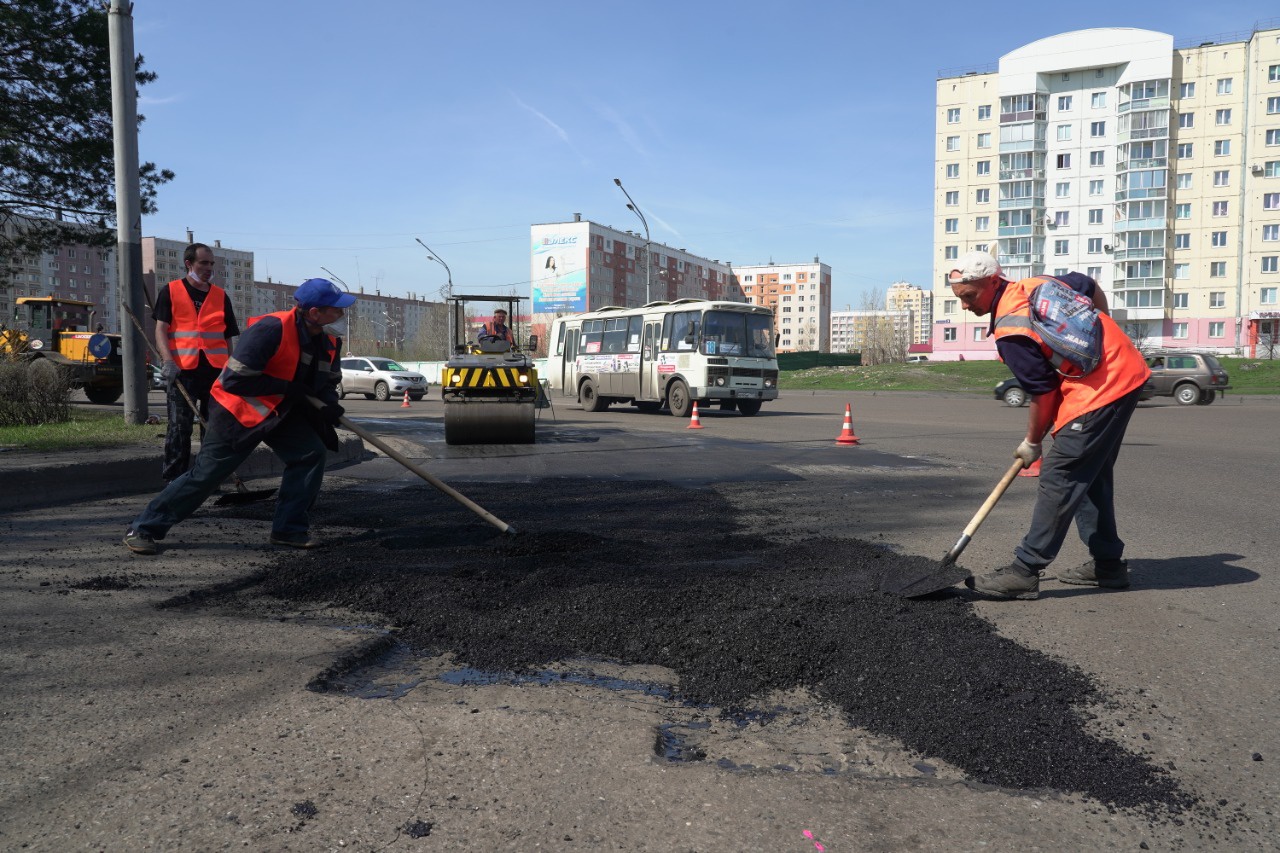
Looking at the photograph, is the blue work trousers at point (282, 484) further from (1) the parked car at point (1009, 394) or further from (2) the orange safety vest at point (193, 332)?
(1) the parked car at point (1009, 394)

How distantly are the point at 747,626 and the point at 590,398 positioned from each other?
2125 cm

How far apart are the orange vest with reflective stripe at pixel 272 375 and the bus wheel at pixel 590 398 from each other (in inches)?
754

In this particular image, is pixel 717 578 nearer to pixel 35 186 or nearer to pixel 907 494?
pixel 907 494

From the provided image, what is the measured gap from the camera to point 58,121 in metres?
14.7

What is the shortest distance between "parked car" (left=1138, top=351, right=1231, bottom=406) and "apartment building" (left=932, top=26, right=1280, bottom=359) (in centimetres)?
3909

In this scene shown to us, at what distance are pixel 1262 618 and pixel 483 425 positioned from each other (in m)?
10.1

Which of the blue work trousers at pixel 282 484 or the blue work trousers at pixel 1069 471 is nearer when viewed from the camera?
the blue work trousers at pixel 1069 471

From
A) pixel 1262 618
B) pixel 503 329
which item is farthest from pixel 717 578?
pixel 503 329

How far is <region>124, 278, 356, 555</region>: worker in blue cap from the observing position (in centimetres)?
516

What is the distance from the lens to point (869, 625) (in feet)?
12.4

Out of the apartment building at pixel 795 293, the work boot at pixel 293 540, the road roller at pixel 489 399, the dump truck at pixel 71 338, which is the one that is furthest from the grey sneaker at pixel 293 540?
the apartment building at pixel 795 293

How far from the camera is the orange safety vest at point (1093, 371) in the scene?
4266mm

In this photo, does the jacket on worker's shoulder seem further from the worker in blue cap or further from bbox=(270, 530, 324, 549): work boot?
bbox=(270, 530, 324, 549): work boot

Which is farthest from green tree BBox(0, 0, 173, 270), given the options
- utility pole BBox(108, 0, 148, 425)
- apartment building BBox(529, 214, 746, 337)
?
apartment building BBox(529, 214, 746, 337)
